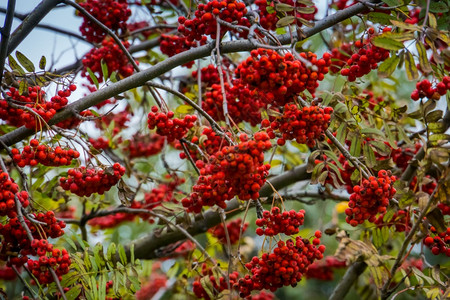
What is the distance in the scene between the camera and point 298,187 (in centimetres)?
372

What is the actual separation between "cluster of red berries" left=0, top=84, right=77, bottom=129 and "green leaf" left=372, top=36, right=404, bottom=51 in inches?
48.8

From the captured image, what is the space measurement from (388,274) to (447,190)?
0.48 metres

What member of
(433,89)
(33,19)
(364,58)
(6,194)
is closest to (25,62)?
(33,19)

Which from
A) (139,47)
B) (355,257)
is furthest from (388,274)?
(139,47)

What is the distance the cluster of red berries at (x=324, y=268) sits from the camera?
161 inches

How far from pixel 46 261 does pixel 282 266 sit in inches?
35.2

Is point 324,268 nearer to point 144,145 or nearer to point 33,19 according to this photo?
point 144,145

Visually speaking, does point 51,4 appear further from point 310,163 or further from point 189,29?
point 310,163

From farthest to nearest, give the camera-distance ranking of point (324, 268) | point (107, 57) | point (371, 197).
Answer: point (324, 268)
point (107, 57)
point (371, 197)

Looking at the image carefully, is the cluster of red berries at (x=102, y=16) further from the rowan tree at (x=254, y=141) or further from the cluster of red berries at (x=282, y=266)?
the cluster of red berries at (x=282, y=266)

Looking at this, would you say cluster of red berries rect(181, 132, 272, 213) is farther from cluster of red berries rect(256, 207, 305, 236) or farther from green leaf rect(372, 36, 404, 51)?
green leaf rect(372, 36, 404, 51)

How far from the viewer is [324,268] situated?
418 centimetres

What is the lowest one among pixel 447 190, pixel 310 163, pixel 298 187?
pixel 298 187

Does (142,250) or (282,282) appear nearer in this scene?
(282,282)
